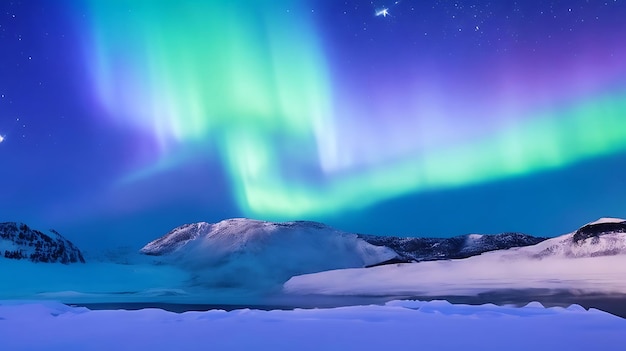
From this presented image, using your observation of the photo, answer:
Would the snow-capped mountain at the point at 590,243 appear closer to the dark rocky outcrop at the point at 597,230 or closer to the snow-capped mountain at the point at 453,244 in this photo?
the dark rocky outcrop at the point at 597,230

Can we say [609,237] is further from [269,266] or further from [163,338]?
Answer: [269,266]

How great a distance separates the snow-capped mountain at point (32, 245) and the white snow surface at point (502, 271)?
42.6m

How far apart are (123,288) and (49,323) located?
59206 mm

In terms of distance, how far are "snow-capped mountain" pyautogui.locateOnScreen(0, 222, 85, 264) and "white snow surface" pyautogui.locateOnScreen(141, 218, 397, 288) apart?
2482 cm

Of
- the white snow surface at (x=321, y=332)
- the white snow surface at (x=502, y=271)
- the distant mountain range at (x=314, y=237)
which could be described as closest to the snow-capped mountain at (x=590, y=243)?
the white snow surface at (x=502, y=271)

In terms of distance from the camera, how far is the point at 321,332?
10.8 m

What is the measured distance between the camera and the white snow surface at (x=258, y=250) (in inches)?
4289

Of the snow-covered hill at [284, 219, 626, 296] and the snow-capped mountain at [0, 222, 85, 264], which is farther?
the snow-capped mountain at [0, 222, 85, 264]

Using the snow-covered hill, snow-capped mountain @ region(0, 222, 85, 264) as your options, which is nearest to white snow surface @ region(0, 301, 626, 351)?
the snow-covered hill

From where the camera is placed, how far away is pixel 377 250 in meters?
133

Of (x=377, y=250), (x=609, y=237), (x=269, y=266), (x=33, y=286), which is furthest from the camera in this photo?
(x=377, y=250)

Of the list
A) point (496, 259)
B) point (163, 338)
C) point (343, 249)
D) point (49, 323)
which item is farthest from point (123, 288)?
point (343, 249)

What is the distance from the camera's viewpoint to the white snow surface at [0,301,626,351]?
30.2 ft

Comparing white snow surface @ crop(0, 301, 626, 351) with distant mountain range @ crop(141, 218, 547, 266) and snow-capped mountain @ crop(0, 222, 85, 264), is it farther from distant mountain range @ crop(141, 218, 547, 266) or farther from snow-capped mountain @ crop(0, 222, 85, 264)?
distant mountain range @ crop(141, 218, 547, 266)
